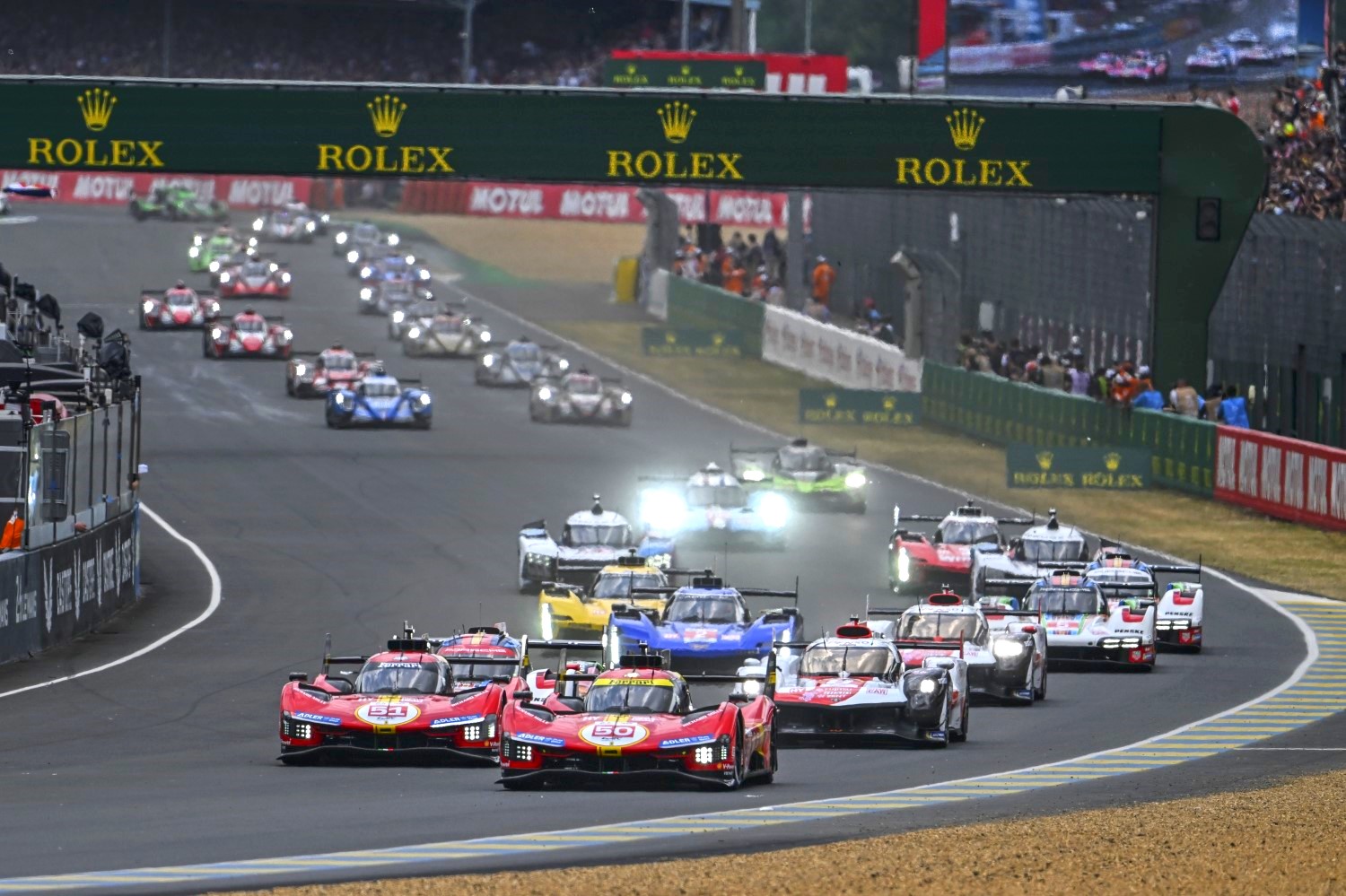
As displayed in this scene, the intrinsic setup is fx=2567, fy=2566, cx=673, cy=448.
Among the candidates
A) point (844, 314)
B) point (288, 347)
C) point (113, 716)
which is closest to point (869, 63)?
point (844, 314)

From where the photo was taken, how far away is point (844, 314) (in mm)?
85125

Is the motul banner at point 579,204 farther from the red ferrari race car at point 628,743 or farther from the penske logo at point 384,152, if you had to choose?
the red ferrari race car at point 628,743

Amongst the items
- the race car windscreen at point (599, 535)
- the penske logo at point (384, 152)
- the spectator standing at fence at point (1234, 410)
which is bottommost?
→ the race car windscreen at point (599, 535)

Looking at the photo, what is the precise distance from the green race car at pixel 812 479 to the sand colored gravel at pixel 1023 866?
28.3m

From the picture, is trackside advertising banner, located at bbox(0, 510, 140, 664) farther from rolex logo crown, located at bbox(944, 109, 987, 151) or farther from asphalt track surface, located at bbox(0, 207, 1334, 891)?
rolex logo crown, located at bbox(944, 109, 987, 151)

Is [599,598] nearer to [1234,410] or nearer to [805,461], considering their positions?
[805,461]

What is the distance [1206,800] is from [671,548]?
18.1m

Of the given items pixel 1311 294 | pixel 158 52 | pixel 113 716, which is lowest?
pixel 113 716

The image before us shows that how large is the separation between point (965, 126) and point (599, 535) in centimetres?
1345

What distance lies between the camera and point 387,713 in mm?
25344

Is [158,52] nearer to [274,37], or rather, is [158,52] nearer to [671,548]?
[274,37]

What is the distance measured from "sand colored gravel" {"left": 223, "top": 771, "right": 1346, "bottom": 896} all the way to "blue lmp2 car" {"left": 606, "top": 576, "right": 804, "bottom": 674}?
11.3 meters

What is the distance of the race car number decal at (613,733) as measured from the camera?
76.7 feet

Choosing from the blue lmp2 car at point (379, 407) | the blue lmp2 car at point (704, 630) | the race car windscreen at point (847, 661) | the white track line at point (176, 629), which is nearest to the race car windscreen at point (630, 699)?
the race car windscreen at point (847, 661)
